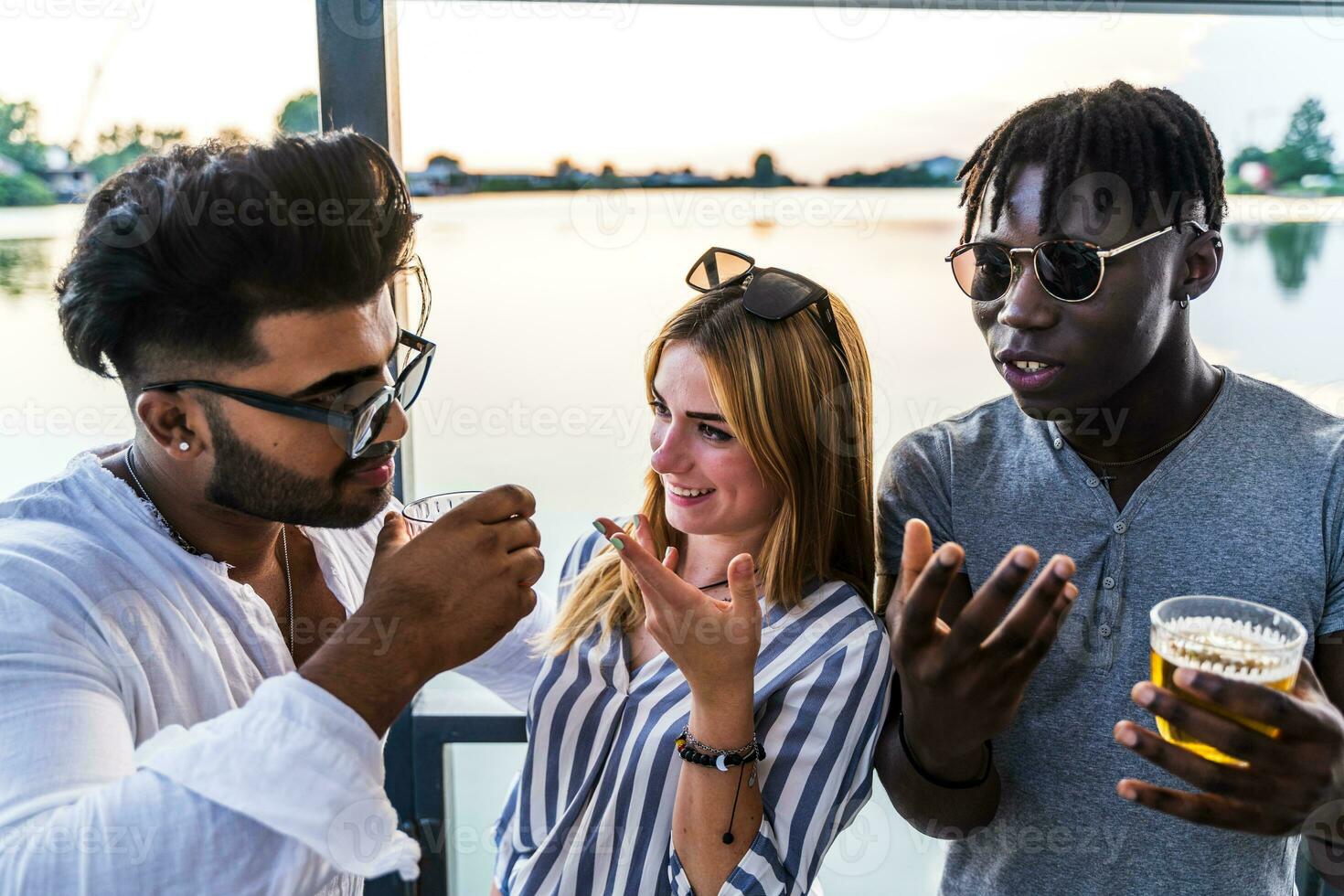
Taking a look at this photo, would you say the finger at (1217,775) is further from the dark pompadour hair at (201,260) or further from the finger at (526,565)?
the dark pompadour hair at (201,260)

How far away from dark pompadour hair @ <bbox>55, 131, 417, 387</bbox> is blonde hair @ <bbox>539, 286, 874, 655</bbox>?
25.0 inches

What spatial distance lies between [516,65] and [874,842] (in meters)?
2.07

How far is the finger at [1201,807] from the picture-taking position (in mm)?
1229

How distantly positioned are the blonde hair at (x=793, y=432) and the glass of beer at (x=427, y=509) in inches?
13.6

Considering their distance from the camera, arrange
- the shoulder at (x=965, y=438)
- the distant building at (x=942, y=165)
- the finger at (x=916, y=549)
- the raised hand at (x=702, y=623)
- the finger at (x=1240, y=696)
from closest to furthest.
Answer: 1. the finger at (x=1240, y=696)
2. the finger at (x=916, y=549)
3. the raised hand at (x=702, y=623)
4. the shoulder at (x=965, y=438)
5. the distant building at (x=942, y=165)

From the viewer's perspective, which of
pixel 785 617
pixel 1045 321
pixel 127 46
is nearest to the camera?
pixel 1045 321

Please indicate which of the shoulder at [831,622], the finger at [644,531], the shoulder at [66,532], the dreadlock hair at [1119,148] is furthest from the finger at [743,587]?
the shoulder at [66,532]

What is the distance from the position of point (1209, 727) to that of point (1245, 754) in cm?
6

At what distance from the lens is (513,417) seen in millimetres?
2479

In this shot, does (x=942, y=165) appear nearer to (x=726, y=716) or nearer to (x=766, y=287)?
(x=766, y=287)

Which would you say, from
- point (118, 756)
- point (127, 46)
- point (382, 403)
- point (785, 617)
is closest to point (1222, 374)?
point (785, 617)

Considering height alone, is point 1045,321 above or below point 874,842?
above

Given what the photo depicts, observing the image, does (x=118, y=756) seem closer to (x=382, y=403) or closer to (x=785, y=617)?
(x=382, y=403)

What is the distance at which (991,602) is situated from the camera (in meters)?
1.21
